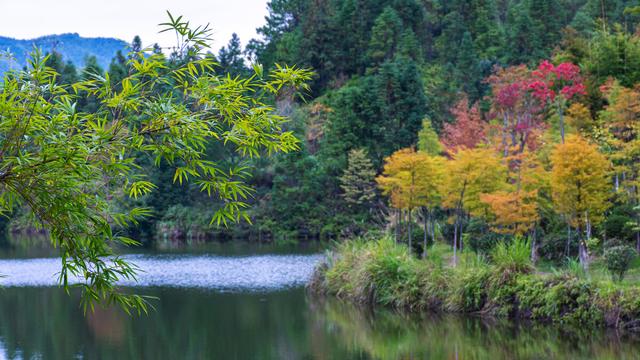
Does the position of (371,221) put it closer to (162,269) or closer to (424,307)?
(162,269)

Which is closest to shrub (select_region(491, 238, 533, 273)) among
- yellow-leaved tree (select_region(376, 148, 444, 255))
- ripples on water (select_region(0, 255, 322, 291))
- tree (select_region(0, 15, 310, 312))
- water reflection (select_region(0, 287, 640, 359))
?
water reflection (select_region(0, 287, 640, 359))

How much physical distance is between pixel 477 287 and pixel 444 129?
2275 centimetres

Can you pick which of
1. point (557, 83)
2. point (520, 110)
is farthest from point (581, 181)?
point (520, 110)

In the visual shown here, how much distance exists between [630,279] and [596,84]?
12775 millimetres

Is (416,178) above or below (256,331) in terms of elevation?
above

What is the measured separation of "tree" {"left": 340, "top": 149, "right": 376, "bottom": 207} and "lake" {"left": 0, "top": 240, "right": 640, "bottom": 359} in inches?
487

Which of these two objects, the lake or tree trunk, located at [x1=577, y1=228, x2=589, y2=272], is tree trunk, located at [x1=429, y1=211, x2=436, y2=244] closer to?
the lake

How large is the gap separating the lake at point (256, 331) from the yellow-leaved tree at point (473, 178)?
4.49m

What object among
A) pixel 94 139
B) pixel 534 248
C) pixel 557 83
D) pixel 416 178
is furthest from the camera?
pixel 557 83

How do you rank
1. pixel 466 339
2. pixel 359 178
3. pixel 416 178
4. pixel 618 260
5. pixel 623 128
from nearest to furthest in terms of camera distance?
pixel 466 339, pixel 618 260, pixel 416 178, pixel 623 128, pixel 359 178

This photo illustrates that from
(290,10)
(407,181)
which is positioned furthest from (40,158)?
(290,10)

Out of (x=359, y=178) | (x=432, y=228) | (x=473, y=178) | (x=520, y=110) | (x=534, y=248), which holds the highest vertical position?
(x=520, y=110)

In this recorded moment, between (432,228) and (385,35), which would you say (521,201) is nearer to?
(432,228)

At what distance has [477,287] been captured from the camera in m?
17.1
